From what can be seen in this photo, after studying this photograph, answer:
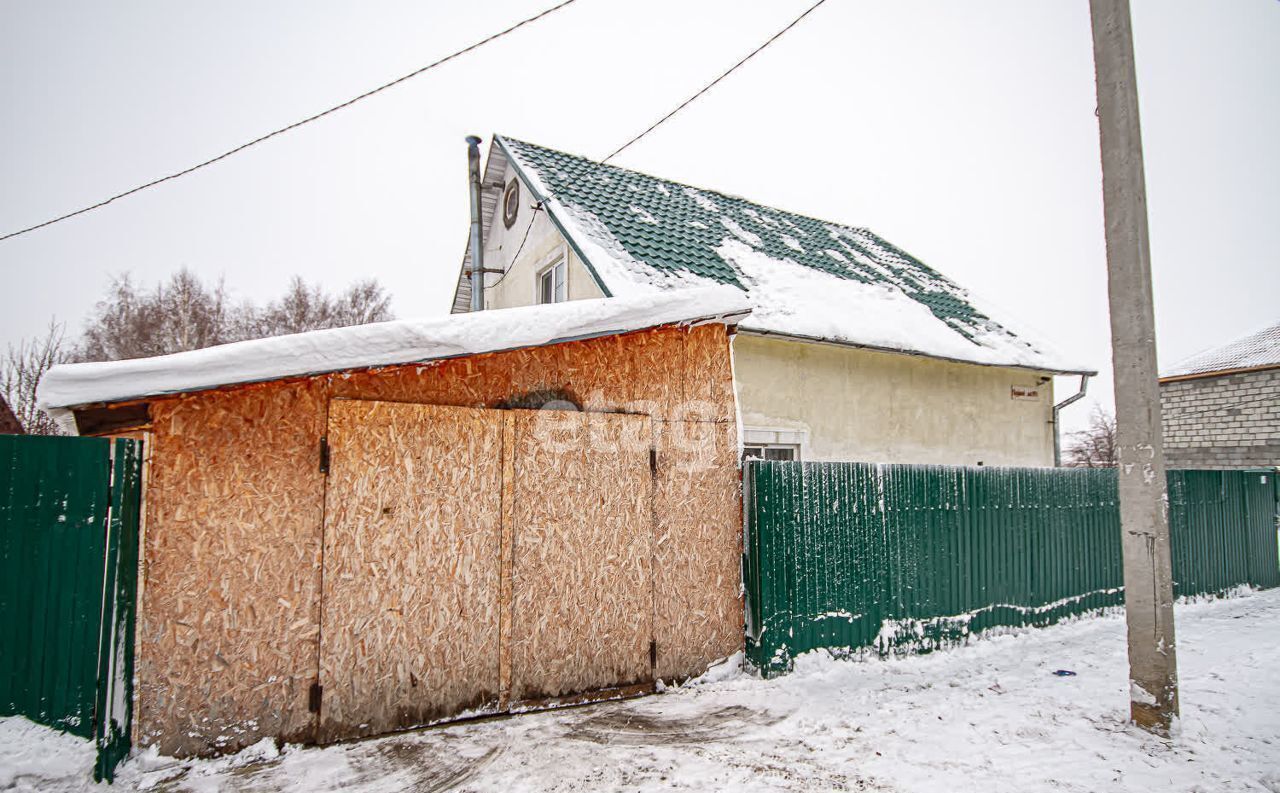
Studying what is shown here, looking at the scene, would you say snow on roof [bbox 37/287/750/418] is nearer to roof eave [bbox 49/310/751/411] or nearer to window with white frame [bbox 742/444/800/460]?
roof eave [bbox 49/310/751/411]

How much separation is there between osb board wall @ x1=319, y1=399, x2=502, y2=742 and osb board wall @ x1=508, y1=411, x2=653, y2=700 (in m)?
0.24

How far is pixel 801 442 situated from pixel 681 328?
148 inches

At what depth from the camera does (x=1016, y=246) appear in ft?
202

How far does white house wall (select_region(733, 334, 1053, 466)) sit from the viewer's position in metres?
8.48

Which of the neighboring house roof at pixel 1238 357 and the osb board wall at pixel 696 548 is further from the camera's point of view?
the neighboring house roof at pixel 1238 357

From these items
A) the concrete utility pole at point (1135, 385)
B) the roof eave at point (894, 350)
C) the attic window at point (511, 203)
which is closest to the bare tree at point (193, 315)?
the attic window at point (511, 203)

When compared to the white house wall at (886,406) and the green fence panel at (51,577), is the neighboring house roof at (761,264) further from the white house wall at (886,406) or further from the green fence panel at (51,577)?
the green fence panel at (51,577)

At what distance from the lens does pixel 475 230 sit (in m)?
11.8

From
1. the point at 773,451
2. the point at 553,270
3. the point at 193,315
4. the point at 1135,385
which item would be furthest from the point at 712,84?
the point at 193,315

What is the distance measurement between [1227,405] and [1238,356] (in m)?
1.57

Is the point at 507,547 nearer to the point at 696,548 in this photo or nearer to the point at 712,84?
the point at 696,548

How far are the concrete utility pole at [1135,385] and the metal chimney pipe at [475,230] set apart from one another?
361 inches

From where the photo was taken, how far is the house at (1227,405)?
1722cm

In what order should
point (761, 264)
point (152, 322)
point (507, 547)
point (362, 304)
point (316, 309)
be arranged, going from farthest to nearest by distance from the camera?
1. point (362, 304)
2. point (316, 309)
3. point (152, 322)
4. point (761, 264)
5. point (507, 547)
